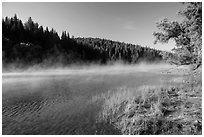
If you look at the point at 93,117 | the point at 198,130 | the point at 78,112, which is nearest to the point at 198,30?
the point at 198,130

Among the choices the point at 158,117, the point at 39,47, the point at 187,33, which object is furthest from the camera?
the point at 39,47

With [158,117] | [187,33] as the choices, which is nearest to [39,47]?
[187,33]

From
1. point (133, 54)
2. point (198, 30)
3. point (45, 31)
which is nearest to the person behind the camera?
point (198, 30)

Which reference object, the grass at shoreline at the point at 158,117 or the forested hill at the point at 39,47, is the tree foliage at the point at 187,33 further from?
the forested hill at the point at 39,47

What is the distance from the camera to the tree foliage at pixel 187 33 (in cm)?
1031

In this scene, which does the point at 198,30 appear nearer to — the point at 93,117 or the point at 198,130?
the point at 198,130

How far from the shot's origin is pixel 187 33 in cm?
1223

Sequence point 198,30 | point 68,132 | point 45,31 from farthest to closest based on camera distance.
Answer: point 45,31 → point 198,30 → point 68,132

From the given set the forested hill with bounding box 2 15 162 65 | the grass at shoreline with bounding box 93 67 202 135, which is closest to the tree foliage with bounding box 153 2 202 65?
the grass at shoreline with bounding box 93 67 202 135

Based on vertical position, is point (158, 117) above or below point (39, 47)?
below

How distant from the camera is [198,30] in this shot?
1037cm

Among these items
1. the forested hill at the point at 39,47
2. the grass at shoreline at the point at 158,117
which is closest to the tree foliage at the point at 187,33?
the grass at shoreline at the point at 158,117

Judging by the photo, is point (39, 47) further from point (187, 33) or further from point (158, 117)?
point (158, 117)

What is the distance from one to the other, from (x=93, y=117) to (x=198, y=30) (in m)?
8.16
